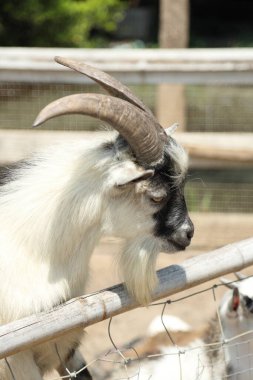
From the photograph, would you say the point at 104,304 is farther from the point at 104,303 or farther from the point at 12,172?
the point at 12,172

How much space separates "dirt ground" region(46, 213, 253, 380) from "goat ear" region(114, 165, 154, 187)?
1.09 m

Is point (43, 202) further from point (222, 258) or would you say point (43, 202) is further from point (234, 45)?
point (234, 45)

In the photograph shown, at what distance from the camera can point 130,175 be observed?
309cm

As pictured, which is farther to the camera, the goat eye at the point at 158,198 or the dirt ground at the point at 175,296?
the dirt ground at the point at 175,296

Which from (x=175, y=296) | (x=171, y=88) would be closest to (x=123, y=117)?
(x=175, y=296)

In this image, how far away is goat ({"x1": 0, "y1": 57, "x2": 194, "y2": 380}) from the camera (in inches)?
123

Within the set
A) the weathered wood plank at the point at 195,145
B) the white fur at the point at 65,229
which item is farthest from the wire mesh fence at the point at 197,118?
the white fur at the point at 65,229

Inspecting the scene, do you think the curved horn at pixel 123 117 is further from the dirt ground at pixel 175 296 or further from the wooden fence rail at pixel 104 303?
the dirt ground at pixel 175 296

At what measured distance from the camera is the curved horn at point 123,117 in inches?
106

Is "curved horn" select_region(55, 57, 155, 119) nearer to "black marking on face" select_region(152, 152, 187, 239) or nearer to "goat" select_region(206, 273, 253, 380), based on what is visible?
"black marking on face" select_region(152, 152, 187, 239)

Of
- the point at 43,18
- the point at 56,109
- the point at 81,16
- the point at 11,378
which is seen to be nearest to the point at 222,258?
the point at 56,109

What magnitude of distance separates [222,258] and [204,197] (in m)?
4.58

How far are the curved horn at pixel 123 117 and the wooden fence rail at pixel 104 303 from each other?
1.63 ft

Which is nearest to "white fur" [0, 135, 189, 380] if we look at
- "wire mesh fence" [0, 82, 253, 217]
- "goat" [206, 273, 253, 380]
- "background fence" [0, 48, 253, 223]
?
"goat" [206, 273, 253, 380]
